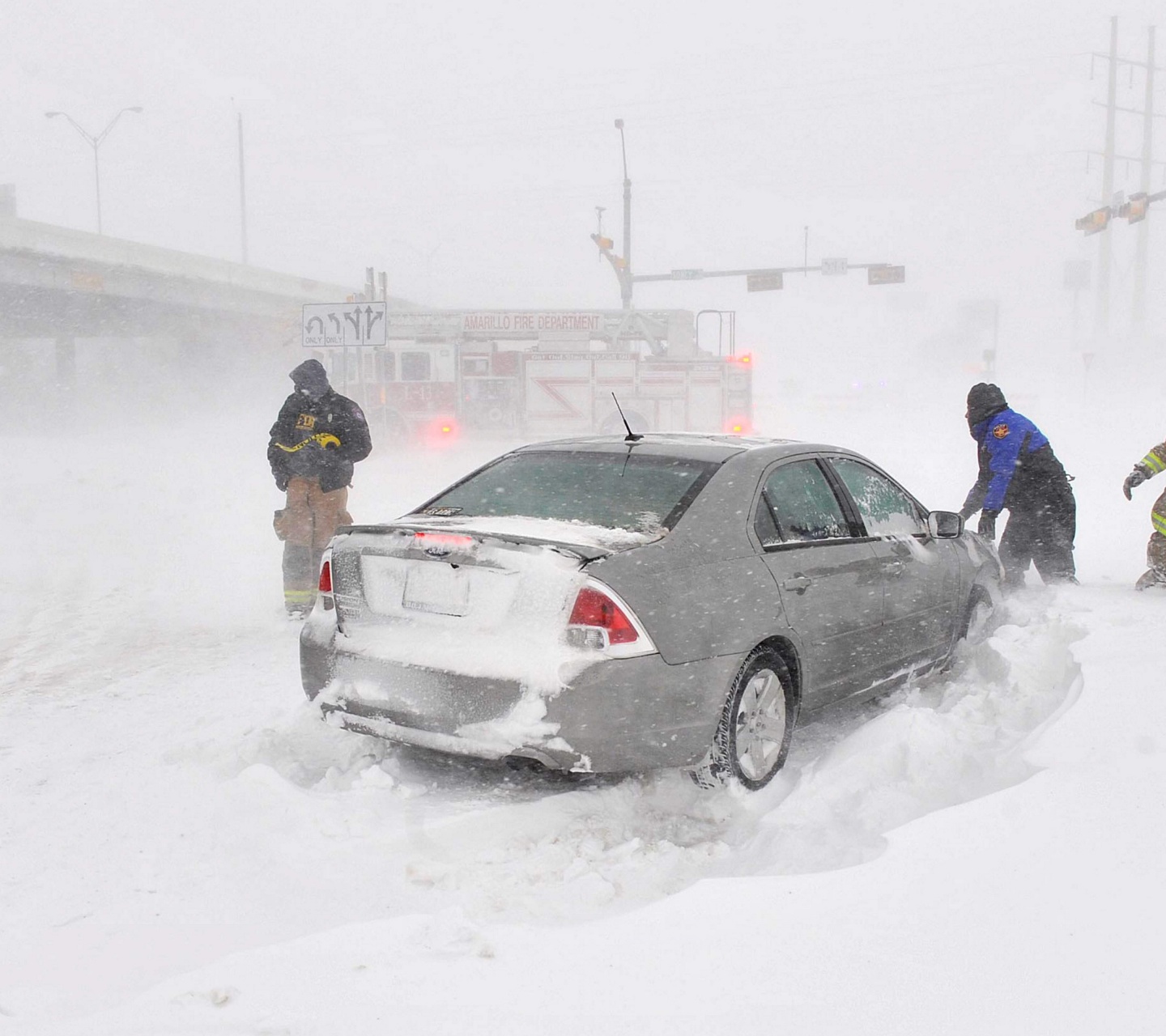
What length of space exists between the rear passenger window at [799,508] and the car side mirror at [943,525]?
0.87 metres

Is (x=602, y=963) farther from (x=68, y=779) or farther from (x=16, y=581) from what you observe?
(x=16, y=581)

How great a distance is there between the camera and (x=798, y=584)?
458cm

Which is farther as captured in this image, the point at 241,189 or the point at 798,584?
the point at 241,189

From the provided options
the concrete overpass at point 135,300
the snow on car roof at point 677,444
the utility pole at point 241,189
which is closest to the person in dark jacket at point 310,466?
the snow on car roof at point 677,444

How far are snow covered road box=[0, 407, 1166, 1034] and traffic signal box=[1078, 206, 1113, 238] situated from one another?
2541cm

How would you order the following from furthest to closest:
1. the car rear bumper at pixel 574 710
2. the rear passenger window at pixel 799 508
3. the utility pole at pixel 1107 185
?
the utility pole at pixel 1107 185, the rear passenger window at pixel 799 508, the car rear bumper at pixel 574 710

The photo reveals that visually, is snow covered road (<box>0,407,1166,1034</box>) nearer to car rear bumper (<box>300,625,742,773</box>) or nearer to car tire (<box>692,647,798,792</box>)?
car tire (<box>692,647,798,792</box>)

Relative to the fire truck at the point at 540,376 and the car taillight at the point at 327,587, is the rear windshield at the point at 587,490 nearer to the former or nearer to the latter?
the car taillight at the point at 327,587

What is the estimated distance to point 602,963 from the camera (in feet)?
9.15

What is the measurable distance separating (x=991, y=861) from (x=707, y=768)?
1.21m

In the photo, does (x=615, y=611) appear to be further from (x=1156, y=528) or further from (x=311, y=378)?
(x=1156, y=528)

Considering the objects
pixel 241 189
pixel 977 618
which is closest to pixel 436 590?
pixel 977 618

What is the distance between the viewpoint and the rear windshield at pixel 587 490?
14.3 feet

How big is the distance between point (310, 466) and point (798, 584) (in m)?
4.42
